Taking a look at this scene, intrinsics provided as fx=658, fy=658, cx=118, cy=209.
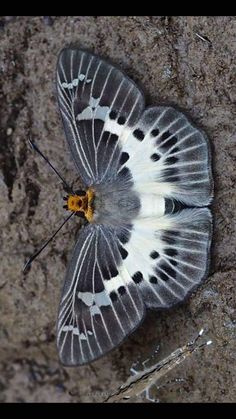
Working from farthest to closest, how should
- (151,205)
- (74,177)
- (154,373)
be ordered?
(74,177) → (154,373) → (151,205)

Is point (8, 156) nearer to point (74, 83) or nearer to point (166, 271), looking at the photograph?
point (74, 83)

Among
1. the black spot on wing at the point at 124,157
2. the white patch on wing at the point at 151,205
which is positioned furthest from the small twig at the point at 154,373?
the black spot on wing at the point at 124,157

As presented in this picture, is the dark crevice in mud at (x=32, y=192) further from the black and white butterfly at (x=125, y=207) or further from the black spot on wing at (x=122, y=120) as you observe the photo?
the black spot on wing at (x=122, y=120)

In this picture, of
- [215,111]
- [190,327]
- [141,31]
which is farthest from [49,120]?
[190,327]

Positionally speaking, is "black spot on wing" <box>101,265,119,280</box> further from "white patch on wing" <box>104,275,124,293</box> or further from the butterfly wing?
the butterfly wing

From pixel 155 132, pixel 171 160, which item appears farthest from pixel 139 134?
pixel 171 160

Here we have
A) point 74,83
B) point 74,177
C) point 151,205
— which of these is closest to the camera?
point 151,205
